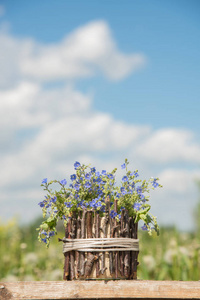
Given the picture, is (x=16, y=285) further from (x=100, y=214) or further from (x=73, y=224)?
(x=100, y=214)

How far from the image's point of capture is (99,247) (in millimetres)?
2150

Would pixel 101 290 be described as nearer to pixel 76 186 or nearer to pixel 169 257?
pixel 76 186

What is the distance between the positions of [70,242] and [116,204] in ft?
1.05

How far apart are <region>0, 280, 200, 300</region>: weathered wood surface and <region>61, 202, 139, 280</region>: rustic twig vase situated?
54 millimetres

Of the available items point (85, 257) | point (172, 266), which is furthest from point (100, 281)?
point (172, 266)

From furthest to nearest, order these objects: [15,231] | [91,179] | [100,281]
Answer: [15,231] < [91,179] < [100,281]

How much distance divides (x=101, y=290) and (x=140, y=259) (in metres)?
1.95

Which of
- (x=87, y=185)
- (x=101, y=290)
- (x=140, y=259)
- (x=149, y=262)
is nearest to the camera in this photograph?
(x=101, y=290)

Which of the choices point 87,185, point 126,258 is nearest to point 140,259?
point 126,258

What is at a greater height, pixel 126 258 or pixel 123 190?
pixel 123 190

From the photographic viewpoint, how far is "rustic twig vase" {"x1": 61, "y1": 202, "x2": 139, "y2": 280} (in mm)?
2133

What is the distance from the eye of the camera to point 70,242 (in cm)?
219

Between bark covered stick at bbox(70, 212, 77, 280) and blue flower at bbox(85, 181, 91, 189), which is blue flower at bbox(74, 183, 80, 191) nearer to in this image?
blue flower at bbox(85, 181, 91, 189)

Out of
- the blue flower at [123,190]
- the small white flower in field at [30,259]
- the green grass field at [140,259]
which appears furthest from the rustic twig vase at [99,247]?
the small white flower in field at [30,259]
